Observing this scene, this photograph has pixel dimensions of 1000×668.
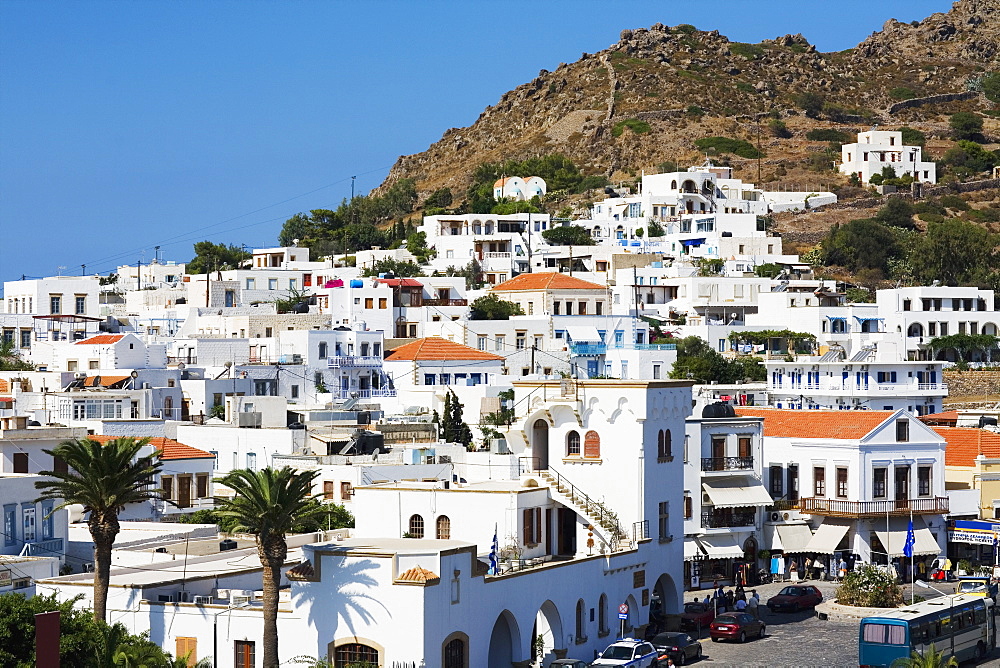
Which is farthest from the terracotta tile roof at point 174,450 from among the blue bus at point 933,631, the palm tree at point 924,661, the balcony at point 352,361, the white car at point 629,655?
the balcony at point 352,361

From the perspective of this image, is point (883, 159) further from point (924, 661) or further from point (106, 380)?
point (924, 661)

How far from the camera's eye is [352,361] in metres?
82.2

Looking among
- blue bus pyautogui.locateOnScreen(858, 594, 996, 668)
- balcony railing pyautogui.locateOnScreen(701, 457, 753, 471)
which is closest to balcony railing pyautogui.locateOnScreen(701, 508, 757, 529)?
balcony railing pyautogui.locateOnScreen(701, 457, 753, 471)

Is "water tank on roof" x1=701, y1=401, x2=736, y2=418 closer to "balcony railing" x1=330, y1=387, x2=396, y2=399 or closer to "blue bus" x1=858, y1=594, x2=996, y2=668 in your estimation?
"blue bus" x1=858, y1=594, x2=996, y2=668

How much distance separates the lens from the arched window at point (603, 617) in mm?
41875

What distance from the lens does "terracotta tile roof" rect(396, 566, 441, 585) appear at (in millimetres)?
33500

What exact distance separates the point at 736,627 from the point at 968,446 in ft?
71.5

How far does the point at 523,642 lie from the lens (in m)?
37.6

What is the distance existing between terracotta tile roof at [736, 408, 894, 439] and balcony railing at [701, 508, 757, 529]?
4.26m

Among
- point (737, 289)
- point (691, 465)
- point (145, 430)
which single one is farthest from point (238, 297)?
point (691, 465)

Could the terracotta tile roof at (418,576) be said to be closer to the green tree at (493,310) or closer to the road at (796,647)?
the road at (796,647)

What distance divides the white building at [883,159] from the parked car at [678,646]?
121 m

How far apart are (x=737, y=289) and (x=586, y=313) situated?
42.9 feet

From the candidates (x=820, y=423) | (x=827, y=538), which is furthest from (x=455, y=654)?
(x=820, y=423)
